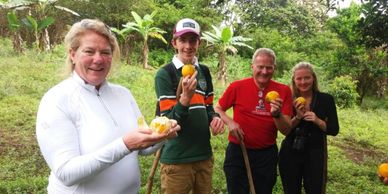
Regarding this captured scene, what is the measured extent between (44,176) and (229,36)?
9.93 meters

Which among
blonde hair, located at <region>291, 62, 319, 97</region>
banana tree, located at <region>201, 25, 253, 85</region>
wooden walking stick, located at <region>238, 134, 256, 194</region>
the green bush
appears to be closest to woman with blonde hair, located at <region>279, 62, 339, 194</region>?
blonde hair, located at <region>291, 62, 319, 97</region>

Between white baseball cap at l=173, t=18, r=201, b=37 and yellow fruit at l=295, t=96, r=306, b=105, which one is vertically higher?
white baseball cap at l=173, t=18, r=201, b=37

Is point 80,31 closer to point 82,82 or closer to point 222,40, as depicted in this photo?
point 82,82

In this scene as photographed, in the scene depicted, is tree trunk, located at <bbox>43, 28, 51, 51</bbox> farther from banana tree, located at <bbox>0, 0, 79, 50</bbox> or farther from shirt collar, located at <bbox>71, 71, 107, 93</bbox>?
shirt collar, located at <bbox>71, 71, 107, 93</bbox>

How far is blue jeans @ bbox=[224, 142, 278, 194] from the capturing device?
3.56 m

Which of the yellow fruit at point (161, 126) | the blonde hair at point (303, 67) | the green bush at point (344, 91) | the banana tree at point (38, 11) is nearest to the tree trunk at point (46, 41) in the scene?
the banana tree at point (38, 11)

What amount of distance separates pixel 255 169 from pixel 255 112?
0.51 m

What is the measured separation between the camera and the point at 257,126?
3.51 m

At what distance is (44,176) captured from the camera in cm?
542

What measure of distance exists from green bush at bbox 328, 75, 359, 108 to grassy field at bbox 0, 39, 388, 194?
796 millimetres

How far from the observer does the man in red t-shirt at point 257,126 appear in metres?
3.52

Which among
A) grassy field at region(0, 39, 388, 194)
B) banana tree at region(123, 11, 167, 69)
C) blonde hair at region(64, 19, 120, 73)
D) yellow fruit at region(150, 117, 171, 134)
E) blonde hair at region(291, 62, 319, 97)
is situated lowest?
grassy field at region(0, 39, 388, 194)

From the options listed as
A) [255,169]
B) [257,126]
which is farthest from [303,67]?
[255,169]

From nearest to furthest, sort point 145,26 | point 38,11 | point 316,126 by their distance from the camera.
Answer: point 316,126 < point 38,11 < point 145,26
